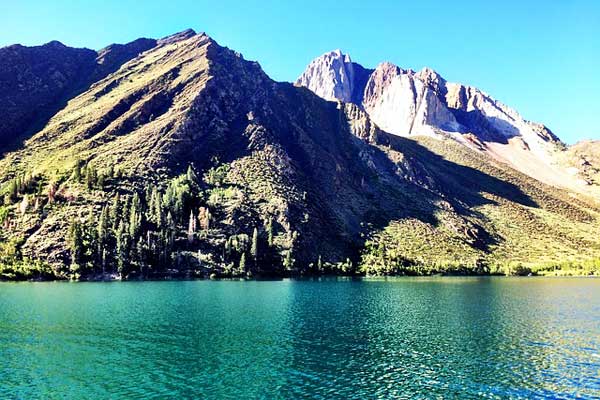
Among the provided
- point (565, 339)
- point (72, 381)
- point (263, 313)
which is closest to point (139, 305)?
point (263, 313)

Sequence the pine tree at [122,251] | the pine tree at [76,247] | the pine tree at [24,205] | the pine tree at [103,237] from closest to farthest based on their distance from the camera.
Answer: the pine tree at [76,247] → the pine tree at [103,237] → the pine tree at [122,251] → the pine tree at [24,205]

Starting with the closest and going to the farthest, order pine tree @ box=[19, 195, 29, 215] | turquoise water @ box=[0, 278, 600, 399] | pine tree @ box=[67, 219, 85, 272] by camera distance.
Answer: turquoise water @ box=[0, 278, 600, 399] → pine tree @ box=[67, 219, 85, 272] → pine tree @ box=[19, 195, 29, 215]

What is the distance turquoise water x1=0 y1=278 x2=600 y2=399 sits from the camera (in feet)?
154

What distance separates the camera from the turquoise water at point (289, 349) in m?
46.9

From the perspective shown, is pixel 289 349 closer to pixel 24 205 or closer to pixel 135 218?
pixel 135 218

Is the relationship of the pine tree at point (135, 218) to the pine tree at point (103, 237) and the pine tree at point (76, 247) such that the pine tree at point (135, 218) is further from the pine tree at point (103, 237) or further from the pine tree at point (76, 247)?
the pine tree at point (76, 247)

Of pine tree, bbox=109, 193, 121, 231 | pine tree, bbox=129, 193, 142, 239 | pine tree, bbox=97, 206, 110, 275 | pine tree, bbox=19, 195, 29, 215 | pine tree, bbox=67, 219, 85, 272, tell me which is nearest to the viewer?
pine tree, bbox=67, 219, 85, 272

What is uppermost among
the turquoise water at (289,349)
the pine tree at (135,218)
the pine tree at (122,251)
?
the pine tree at (135,218)

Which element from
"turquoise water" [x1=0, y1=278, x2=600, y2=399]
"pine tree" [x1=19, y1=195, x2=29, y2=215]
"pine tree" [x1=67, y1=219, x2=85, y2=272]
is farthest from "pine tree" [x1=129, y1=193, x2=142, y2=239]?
"turquoise water" [x1=0, y1=278, x2=600, y2=399]

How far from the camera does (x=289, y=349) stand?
62000 millimetres

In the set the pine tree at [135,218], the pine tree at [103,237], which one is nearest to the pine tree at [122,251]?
the pine tree at [103,237]

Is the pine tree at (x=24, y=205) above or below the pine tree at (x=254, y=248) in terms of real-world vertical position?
above

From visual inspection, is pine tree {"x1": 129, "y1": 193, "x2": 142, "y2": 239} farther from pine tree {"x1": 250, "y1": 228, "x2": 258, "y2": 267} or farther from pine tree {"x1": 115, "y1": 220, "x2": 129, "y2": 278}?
pine tree {"x1": 250, "y1": 228, "x2": 258, "y2": 267}

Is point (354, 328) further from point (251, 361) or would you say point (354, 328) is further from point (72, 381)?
point (72, 381)
